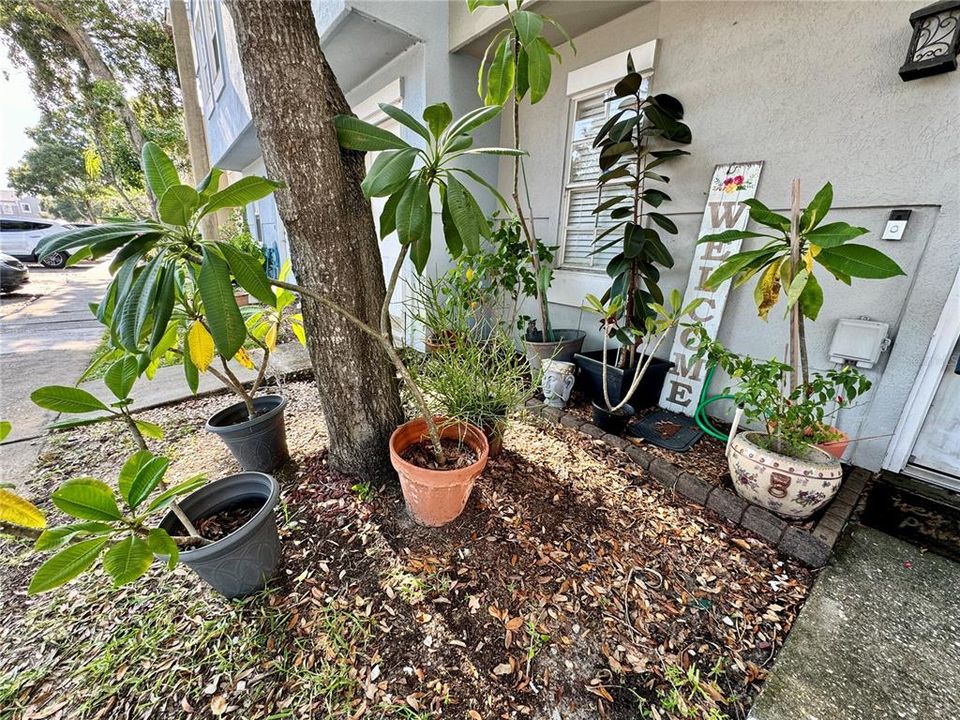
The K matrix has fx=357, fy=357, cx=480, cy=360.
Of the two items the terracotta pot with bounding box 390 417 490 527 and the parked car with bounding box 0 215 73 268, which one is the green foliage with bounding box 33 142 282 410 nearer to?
the terracotta pot with bounding box 390 417 490 527

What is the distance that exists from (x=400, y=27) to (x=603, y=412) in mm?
3222

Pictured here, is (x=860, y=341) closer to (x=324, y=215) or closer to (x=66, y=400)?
(x=324, y=215)

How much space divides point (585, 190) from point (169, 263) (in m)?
2.95

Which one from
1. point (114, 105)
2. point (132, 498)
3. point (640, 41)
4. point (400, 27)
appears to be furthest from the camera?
point (114, 105)

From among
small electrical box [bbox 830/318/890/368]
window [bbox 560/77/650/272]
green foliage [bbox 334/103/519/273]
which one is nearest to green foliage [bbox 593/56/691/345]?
window [bbox 560/77/650/272]

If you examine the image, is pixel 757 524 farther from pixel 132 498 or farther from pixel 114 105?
pixel 114 105

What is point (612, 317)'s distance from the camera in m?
2.23

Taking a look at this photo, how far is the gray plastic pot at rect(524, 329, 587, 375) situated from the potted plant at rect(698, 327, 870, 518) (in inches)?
Answer: 49.4

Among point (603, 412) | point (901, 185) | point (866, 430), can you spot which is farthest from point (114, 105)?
point (866, 430)

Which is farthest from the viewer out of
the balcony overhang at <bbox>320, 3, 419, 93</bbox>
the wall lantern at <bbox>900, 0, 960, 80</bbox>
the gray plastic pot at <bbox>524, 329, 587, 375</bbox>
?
the gray plastic pot at <bbox>524, 329, 587, 375</bbox>

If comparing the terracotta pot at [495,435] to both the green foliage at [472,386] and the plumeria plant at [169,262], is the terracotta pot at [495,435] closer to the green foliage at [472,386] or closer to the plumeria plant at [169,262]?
the green foliage at [472,386]

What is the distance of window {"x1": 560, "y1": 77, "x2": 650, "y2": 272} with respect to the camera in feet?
9.38

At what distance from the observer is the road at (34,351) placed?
2129 millimetres

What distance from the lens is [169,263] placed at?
95 centimetres
